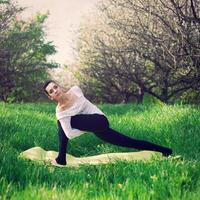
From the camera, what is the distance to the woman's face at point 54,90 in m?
7.71

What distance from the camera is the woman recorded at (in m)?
7.72

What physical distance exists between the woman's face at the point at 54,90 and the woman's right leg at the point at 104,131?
44 cm

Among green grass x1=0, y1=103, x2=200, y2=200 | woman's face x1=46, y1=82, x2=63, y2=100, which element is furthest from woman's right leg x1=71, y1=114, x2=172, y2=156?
green grass x1=0, y1=103, x2=200, y2=200

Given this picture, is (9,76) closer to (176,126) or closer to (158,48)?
(158,48)

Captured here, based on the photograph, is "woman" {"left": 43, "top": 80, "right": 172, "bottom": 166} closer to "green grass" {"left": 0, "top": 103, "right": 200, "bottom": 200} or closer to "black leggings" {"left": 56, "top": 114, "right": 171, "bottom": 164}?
"black leggings" {"left": 56, "top": 114, "right": 171, "bottom": 164}

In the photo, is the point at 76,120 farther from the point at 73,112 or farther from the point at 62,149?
the point at 62,149

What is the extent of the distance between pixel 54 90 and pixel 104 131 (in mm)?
1063

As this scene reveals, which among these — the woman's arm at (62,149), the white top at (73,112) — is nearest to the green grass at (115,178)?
the woman's arm at (62,149)

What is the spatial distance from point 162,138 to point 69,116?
89.0 inches

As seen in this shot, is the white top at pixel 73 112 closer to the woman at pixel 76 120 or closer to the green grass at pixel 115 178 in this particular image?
the woman at pixel 76 120

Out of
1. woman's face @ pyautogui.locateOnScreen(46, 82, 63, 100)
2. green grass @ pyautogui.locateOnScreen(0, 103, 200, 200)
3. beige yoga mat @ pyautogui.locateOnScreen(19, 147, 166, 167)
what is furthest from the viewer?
beige yoga mat @ pyautogui.locateOnScreen(19, 147, 166, 167)

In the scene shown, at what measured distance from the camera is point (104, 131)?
798cm

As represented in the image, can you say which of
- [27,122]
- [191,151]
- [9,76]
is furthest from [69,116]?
[9,76]

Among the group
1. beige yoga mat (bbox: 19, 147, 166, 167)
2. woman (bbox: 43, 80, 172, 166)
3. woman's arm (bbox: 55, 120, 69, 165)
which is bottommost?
beige yoga mat (bbox: 19, 147, 166, 167)
